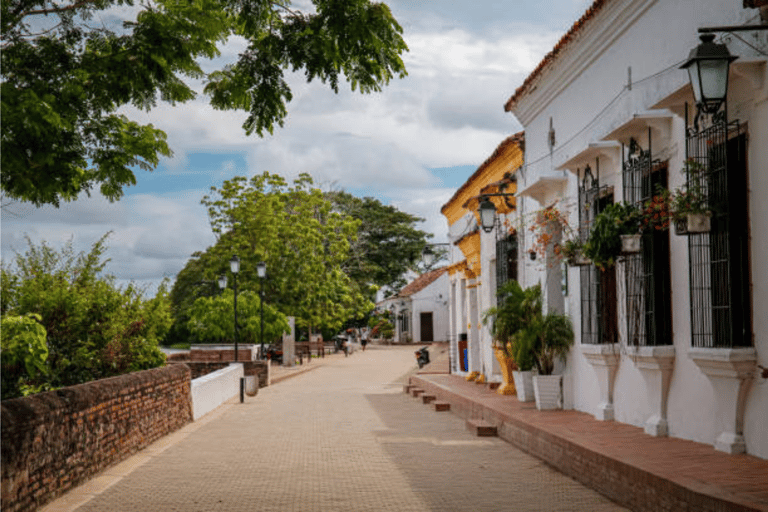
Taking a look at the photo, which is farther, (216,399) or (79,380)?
(216,399)

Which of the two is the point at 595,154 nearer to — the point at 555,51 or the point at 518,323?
the point at 555,51

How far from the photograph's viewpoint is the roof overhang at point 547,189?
45.5 ft

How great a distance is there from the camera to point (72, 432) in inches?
371

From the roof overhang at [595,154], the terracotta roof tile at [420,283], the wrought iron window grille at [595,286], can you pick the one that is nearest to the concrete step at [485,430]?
the wrought iron window grille at [595,286]

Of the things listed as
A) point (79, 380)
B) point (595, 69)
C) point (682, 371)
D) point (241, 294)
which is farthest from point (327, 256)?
point (682, 371)

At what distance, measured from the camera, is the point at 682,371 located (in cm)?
951

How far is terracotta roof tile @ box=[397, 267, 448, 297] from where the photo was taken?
63.6 meters

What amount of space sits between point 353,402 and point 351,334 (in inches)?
1931

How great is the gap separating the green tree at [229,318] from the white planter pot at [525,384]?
21.8 metres

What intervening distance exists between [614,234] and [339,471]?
391 cm

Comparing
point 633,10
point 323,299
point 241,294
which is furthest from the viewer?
point 323,299

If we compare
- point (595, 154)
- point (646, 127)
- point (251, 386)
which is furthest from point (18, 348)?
point (251, 386)

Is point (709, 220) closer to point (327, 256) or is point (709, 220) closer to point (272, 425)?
point (272, 425)

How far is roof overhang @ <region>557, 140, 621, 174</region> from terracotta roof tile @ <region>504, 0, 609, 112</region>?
5.25ft
